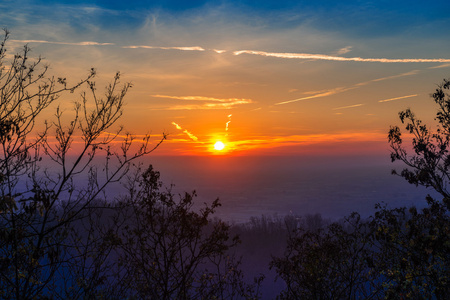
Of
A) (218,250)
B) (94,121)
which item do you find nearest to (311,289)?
(218,250)

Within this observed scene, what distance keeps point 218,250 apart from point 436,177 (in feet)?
42.6

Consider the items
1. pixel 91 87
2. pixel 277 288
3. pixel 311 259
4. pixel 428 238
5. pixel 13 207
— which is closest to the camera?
pixel 13 207

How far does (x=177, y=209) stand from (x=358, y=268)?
8102 millimetres

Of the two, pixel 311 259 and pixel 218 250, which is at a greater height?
pixel 218 250

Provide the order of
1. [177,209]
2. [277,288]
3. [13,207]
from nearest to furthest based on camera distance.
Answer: [13,207], [177,209], [277,288]

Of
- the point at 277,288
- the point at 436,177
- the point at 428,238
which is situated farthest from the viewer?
the point at 277,288

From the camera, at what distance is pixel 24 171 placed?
12125mm

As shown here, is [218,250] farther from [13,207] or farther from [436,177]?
[436,177]

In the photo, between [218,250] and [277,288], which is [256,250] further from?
[218,250]

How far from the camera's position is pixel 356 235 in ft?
Answer: 51.0

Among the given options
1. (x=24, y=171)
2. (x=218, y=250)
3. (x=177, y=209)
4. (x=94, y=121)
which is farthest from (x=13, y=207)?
(x=218, y=250)

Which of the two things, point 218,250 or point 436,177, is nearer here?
point 218,250

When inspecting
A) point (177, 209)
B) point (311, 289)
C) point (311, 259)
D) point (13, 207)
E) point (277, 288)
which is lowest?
point (277, 288)

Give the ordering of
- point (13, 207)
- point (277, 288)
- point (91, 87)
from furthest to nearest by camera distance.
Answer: point (277, 288)
point (91, 87)
point (13, 207)
